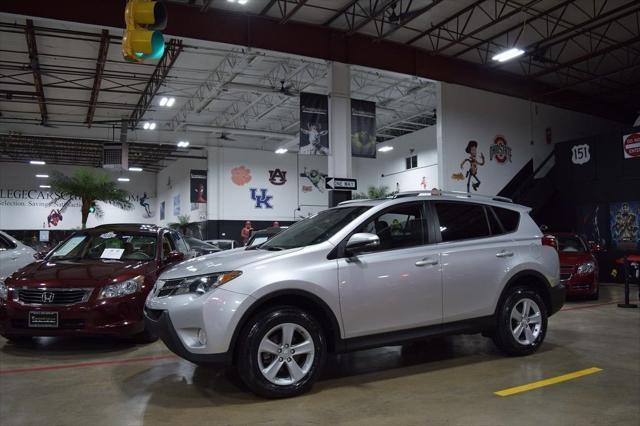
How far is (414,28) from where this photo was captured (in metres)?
13.9

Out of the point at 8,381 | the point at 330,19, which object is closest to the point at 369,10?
the point at 330,19

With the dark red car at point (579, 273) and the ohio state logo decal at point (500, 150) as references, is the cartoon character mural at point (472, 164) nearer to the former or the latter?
the ohio state logo decal at point (500, 150)

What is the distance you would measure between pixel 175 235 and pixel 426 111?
17.8 meters

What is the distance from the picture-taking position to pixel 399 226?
15.4ft

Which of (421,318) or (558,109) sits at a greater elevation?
(558,109)

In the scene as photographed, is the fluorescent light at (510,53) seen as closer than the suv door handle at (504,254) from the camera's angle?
No

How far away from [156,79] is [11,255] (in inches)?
428

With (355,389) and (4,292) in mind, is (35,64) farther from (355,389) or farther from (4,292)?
(355,389)

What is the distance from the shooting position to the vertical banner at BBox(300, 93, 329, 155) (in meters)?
13.5

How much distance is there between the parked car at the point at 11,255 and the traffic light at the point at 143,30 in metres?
4.74

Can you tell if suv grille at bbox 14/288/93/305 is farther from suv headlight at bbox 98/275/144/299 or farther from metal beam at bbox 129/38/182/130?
metal beam at bbox 129/38/182/130

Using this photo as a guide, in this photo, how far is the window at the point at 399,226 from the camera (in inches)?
179

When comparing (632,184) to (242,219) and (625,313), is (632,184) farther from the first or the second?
(242,219)

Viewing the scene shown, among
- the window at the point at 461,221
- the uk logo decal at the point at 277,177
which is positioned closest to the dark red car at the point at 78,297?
the window at the point at 461,221
